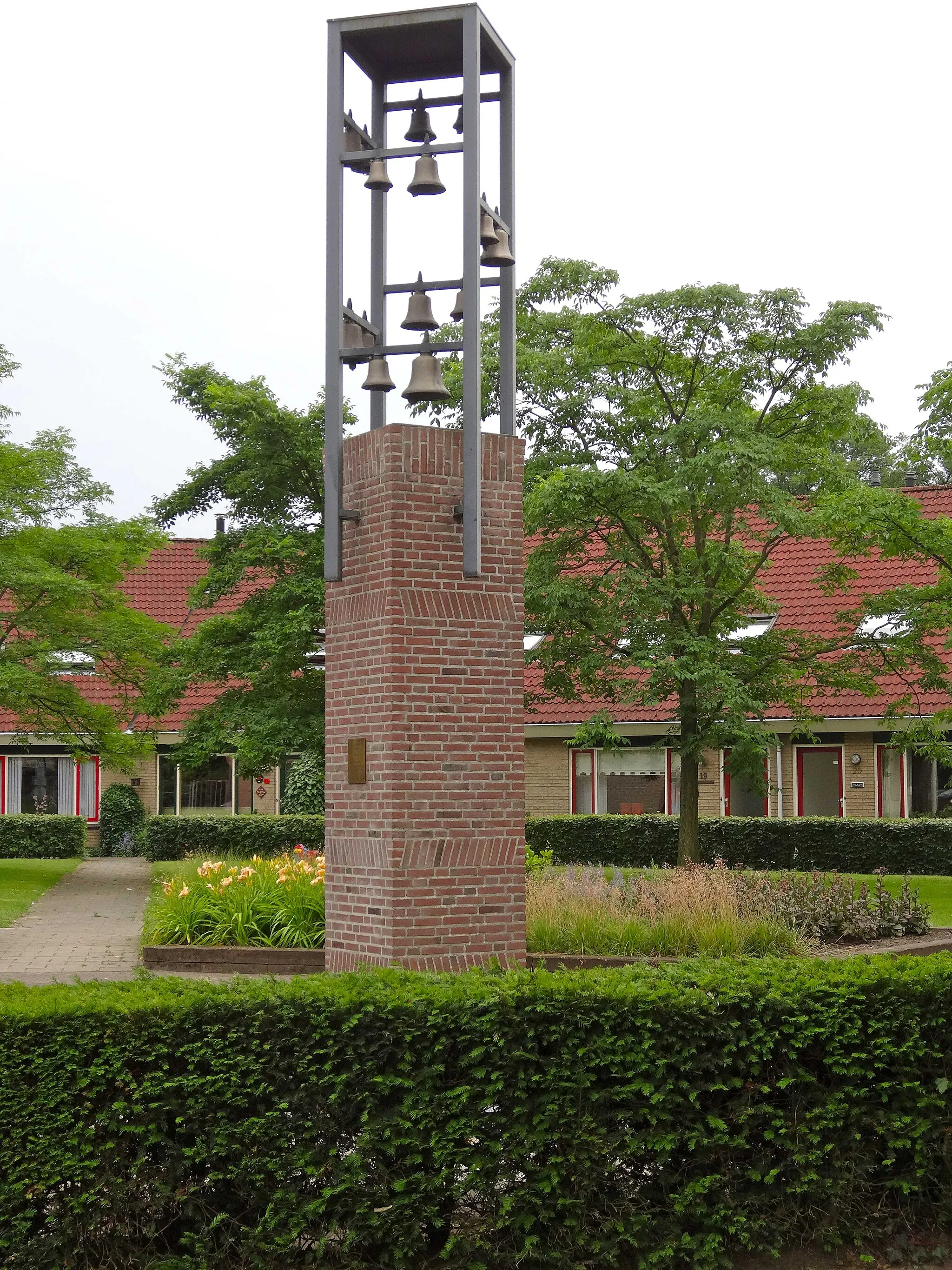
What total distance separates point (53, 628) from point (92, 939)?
8395 mm

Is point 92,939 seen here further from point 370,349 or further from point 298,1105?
point 298,1105

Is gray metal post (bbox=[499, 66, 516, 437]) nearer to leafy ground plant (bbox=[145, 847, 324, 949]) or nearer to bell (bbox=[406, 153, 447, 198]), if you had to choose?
bell (bbox=[406, 153, 447, 198])

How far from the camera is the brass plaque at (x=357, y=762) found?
823cm

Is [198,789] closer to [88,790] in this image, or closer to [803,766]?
[88,790]

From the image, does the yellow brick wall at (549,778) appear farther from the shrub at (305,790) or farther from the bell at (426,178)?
the bell at (426,178)

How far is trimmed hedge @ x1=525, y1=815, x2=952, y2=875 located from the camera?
2314 cm

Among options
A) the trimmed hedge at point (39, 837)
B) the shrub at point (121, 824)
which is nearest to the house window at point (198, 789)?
the shrub at point (121, 824)

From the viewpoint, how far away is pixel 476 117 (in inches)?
323

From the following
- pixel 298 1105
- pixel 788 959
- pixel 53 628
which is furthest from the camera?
pixel 53 628

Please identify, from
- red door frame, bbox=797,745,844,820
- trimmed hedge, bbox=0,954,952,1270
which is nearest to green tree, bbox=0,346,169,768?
red door frame, bbox=797,745,844,820

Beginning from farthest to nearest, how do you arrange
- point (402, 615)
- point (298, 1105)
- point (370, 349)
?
point (370, 349), point (402, 615), point (298, 1105)

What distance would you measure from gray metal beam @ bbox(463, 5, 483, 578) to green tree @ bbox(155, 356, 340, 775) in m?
12.3

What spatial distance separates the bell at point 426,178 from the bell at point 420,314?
636mm

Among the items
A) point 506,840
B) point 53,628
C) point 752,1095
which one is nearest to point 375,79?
point 506,840
